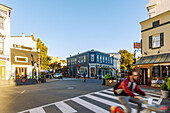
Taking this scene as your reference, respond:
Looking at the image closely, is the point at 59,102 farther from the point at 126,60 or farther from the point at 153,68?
the point at 126,60

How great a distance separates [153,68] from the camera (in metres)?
18.6

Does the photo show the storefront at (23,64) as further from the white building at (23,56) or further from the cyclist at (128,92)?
the cyclist at (128,92)

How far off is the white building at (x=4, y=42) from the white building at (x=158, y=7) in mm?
22070

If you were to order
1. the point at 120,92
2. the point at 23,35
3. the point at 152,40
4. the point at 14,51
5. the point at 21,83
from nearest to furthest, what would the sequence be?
the point at 120,92
the point at 152,40
the point at 21,83
the point at 14,51
the point at 23,35

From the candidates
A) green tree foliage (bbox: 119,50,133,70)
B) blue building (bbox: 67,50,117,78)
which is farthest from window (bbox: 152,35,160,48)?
blue building (bbox: 67,50,117,78)

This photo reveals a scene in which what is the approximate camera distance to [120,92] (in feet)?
15.3

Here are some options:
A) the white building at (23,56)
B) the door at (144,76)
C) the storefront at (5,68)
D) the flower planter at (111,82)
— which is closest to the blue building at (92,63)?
the white building at (23,56)

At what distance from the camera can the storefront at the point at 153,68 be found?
54.8 ft

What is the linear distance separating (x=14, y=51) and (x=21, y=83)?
7897 mm

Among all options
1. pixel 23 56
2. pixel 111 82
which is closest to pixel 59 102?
pixel 111 82

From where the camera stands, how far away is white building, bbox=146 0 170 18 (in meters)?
19.6

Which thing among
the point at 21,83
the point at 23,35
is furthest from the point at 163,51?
the point at 23,35

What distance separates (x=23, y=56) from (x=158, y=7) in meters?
24.5

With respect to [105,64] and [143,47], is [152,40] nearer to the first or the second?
[143,47]
